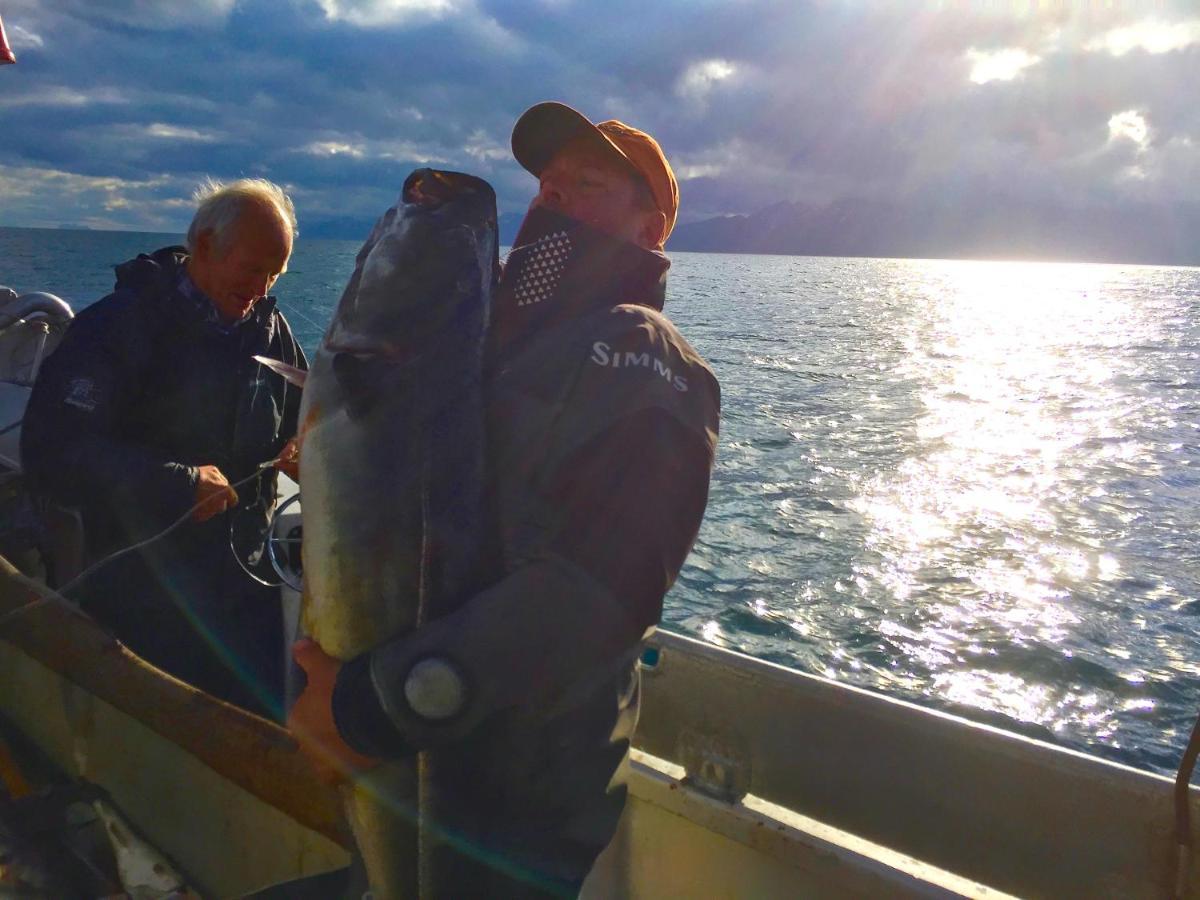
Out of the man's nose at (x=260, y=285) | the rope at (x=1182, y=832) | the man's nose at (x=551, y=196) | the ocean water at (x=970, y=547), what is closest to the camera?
the man's nose at (x=551, y=196)

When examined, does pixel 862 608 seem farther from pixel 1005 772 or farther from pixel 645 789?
pixel 645 789

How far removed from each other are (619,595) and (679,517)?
0.64ft

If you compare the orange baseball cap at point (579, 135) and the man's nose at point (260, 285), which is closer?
the orange baseball cap at point (579, 135)

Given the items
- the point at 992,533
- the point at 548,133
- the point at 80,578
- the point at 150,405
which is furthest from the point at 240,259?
the point at 992,533

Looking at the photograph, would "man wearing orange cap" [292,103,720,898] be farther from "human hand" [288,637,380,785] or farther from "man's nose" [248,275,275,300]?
"man's nose" [248,275,275,300]

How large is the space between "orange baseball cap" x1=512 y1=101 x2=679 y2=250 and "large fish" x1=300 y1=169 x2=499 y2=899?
17.7 inches

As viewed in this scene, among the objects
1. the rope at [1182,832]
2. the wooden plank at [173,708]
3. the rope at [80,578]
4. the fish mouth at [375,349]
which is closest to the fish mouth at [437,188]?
the fish mouth at [375,349]

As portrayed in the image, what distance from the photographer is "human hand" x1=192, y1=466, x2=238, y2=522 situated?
3.26m

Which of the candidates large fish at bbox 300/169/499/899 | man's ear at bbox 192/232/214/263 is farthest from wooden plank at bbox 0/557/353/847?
man's ear at bbox 192/232/214/263

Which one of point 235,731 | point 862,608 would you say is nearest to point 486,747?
point 235,731

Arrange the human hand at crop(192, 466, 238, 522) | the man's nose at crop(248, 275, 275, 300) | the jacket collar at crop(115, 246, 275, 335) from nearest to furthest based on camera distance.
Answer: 1. the human hand at crop(192, 466, 238, 522)
2. the jacket collar at crop(115, 246, 275, 335)
3. the man's nose at crop(248, 275, 275, 300)

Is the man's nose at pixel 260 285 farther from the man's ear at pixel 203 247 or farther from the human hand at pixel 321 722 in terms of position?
the human hand at pixel 321 722

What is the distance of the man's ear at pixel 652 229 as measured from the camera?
2.26 metres

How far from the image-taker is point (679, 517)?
1.80 meters
